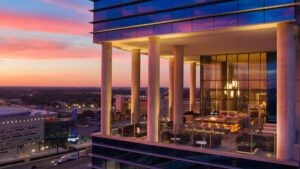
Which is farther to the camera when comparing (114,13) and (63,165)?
(63,165)

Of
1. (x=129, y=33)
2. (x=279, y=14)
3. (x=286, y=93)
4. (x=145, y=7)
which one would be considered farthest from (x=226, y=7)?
(x=129, y=33)

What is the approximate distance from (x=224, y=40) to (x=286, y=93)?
804cm

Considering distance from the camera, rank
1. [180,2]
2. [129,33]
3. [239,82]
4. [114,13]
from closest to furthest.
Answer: [180,2] < [129,33] < [114,13] < [239,82]

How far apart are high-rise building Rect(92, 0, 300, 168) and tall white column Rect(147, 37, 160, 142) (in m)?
0.08

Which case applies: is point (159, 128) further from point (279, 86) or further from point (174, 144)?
point (279, 86)

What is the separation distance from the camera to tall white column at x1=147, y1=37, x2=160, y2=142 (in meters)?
24.0

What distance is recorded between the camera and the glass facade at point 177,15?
62.3 ft

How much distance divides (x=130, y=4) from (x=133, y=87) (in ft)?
31.5

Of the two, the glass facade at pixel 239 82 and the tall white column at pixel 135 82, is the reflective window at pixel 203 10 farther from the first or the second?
the glass facade at pixel 239 82

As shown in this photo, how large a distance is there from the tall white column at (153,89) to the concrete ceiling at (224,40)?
1.18 meters

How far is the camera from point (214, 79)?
3481 cm

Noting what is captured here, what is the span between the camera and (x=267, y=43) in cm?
2630

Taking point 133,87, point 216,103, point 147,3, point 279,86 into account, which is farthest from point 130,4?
point 216,103

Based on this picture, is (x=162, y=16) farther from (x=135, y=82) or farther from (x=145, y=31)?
(x=135, y=82)
